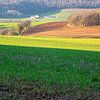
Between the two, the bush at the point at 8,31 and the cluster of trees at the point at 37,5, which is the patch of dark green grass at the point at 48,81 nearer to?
the bush at the point at 8,31

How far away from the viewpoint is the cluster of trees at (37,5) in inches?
5825

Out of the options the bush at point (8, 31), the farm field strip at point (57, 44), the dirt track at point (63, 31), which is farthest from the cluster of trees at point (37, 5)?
the farm field strip at point (57, 44)

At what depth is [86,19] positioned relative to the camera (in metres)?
76.7

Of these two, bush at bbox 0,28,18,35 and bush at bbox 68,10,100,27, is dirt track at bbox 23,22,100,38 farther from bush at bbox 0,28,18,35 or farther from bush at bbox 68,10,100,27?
bush at bbox 0,28,18,35

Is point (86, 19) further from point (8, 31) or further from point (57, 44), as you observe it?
point (57, 44)

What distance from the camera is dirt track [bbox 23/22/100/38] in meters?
66.7

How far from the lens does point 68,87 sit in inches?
418

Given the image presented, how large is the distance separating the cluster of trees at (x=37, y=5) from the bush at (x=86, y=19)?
219ft

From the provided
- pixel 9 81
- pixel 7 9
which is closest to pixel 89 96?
pixel 9 81

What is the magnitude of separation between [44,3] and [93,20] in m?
84.2

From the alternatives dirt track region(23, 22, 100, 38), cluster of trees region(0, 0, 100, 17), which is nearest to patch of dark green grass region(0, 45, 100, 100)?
dirt track region(23, 22, 100, 38)

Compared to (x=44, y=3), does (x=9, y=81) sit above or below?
above

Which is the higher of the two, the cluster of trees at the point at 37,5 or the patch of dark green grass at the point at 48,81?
the patch of dark green grass at the point at 48,81

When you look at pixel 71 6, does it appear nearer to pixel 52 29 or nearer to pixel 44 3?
pixel 44 3
